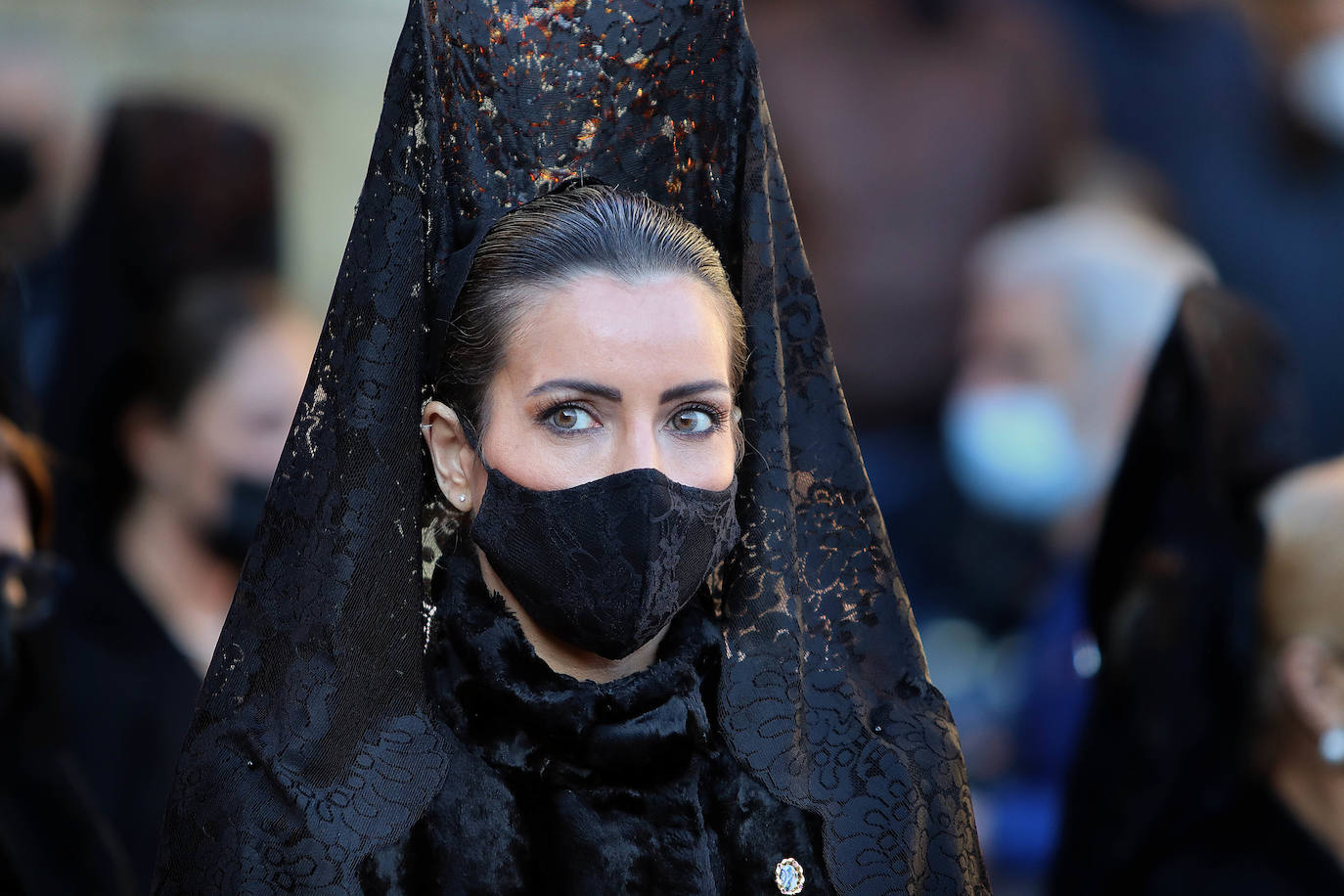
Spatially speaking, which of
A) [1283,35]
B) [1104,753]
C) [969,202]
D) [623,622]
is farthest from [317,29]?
[623,622]

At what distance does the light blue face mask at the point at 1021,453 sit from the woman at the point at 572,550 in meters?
3.57

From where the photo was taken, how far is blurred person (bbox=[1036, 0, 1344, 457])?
27.0ft

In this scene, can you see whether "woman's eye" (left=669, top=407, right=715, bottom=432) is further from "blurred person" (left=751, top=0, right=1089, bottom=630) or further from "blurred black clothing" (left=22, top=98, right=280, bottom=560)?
"blurred person" (left=751, top=0, right=1089, bottom=630)

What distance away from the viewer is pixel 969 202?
8.19 meters

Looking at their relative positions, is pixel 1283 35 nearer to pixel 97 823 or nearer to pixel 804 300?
pixel 804 300

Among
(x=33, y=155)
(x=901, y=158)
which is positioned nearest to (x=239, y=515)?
(x=33, y=155)

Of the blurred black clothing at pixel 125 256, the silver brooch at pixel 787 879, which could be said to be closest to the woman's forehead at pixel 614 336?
the silver brooch at pixel 787 879

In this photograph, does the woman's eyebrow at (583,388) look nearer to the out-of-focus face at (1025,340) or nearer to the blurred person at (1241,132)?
the out-of-focus face at (1025,340)

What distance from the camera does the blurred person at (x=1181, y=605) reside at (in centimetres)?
428

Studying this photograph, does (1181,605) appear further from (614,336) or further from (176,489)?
(176,489)

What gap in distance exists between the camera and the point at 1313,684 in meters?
4.17

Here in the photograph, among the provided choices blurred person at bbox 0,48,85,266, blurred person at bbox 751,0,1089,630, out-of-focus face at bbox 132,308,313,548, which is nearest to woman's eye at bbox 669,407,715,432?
out-of-focus face at bbox 132,308,313,548

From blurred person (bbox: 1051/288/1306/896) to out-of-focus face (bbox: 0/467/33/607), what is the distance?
9.05 feet

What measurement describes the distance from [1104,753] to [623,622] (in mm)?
2027
